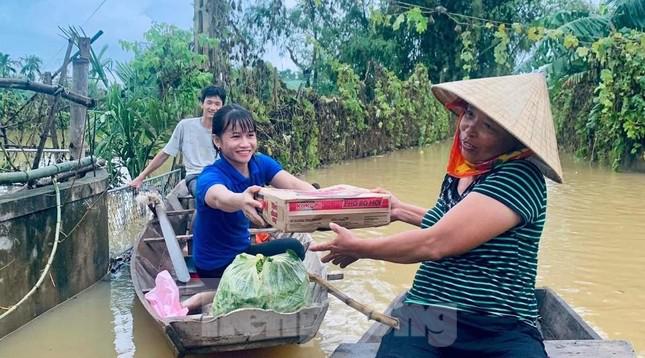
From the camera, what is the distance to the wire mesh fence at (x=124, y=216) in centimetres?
616

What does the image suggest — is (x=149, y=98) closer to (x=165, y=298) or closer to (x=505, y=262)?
(x=165, y=298)

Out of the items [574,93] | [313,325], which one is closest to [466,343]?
[313,325]

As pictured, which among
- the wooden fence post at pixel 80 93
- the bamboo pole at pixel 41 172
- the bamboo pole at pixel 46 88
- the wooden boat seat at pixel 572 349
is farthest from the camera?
the wooden fence post at pixel 80 93

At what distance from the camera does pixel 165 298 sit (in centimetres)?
394

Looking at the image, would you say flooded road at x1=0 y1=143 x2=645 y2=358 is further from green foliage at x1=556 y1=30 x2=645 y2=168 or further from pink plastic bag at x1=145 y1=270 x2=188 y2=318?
green foliage at x1=556 y1=30 x2=645 y2=168

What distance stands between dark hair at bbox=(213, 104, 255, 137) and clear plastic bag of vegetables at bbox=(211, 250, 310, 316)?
2.33 feet

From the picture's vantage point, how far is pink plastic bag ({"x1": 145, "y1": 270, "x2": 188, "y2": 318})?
379 cm

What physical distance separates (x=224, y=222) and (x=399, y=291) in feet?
7.92

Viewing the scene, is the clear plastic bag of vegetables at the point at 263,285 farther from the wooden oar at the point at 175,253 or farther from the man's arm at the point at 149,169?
the man's arm at the point at 149,169

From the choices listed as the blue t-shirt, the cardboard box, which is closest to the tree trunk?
the blue t-shirt

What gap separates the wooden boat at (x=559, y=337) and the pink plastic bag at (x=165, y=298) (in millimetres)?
1584

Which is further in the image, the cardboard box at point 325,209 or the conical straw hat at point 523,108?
the cardboard box at point 325,209

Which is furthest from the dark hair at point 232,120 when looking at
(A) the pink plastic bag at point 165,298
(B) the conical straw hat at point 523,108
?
(B) the conical straw hat at point 523,108

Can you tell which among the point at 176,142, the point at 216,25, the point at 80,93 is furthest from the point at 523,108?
the point at 216,25
